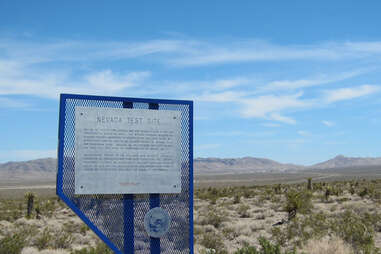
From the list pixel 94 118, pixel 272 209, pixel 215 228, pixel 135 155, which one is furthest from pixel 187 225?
pixel 272 209

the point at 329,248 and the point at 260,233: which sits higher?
the point at 329,248

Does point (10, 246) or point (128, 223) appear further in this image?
point (10, 246)

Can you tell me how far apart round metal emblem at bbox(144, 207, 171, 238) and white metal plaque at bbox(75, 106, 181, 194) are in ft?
1.36

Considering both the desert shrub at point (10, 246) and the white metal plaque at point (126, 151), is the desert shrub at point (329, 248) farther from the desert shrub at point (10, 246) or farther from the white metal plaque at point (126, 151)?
the desert shrub at point (10, 246)

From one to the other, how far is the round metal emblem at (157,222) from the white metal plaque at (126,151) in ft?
1.36

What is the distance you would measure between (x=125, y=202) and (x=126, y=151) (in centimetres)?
96

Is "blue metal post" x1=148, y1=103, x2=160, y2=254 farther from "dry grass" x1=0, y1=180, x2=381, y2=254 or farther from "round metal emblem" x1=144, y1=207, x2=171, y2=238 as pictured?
"dry grass" x1=0, y1=180, x2=381, y2=254

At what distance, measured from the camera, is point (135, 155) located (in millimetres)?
8016

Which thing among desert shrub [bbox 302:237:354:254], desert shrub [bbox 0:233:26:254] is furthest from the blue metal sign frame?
desert shrub [bbox 0:233:26:254]

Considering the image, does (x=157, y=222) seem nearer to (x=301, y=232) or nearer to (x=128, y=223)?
(x=128, y=223)

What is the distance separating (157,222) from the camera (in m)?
8.31

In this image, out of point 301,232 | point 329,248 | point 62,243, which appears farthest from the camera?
point 301,232

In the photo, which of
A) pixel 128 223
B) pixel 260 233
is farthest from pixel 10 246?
pixel 260 233

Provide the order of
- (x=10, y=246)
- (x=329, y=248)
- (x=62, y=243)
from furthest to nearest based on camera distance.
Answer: (x=62, y=243) < (x=10, y=246) < (x=329, y=248)
